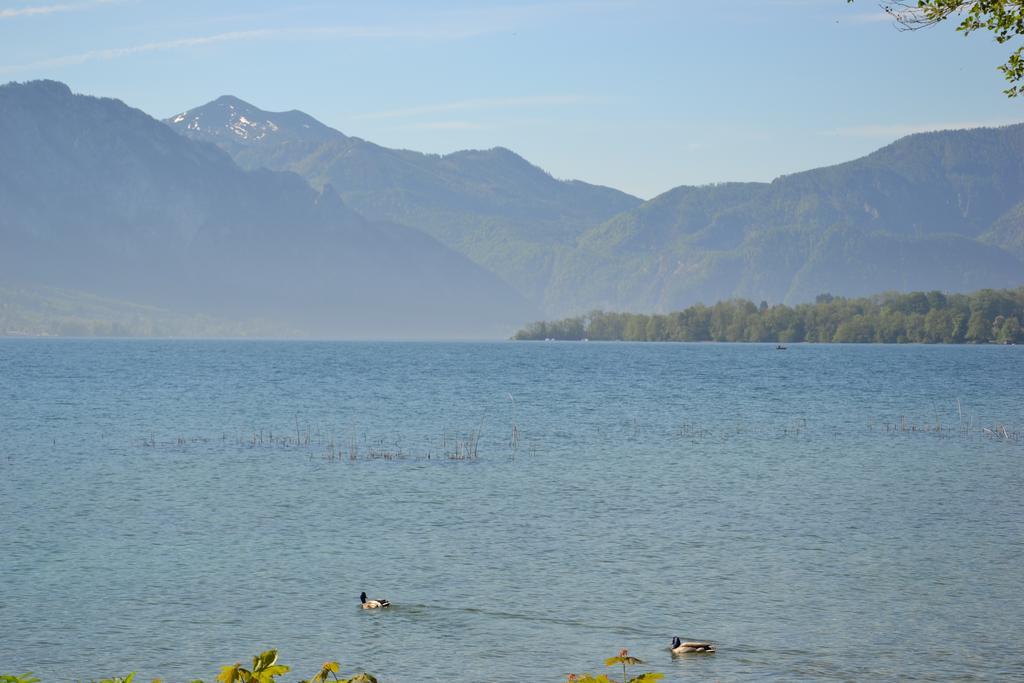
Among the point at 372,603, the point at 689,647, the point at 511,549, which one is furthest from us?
the point at 511,549

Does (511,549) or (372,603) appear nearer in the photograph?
(372,603)

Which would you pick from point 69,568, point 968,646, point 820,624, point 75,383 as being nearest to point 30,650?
point 69,568

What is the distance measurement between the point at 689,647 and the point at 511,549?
11.0m

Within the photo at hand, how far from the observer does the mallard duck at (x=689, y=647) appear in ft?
82.6

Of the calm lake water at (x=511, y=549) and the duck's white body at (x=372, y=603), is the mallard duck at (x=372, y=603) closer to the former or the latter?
the duck's white body at (x=372, y=603)

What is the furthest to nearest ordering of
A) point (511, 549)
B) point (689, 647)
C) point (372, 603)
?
point (511, 549) < point (372, 603) < point (689, 647)

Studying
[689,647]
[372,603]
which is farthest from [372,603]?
[689,647]

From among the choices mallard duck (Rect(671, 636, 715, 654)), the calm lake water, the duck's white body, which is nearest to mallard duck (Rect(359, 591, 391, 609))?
the duck's white body

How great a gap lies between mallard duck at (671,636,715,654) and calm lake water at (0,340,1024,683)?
0.39m

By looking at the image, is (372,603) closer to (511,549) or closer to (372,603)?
(372,603)

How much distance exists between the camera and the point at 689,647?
25.2 m

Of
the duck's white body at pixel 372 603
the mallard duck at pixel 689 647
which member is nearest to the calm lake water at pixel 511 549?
the duck's white body at pixel 372 603

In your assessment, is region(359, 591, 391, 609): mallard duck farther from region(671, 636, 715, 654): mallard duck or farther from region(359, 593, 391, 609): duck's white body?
region(671, 636, 715, 654): mallard duck

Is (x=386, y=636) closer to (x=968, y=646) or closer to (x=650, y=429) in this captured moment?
(x=968, y=646)
